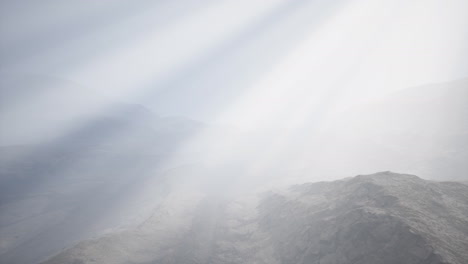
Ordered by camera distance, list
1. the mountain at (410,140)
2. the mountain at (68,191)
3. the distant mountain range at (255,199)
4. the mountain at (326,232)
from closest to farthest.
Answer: the mountain at (326,232) → the distant mountain range at (255,199) → the mountain at (68,191) → the mountain at (410,140)

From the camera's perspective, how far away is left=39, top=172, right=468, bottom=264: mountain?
18.0 metres

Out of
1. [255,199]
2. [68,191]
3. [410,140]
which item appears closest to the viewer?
[255,199]

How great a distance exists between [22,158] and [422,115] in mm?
215492

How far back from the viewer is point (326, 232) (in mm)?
24516

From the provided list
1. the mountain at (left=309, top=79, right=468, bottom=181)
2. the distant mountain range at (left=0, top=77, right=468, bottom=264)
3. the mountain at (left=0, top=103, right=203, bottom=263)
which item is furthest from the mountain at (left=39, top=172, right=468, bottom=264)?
the mountain at (left=309, top=79, right=468, bottom=181)

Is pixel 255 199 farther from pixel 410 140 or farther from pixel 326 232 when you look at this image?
pixel 410 140

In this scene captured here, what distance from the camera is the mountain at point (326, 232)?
18.0 m

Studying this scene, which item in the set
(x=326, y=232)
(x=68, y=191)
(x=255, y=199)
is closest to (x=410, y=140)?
(x=255, y=199)

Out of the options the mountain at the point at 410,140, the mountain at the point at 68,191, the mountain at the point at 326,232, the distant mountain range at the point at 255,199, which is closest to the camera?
the mountain at the point at 326,232

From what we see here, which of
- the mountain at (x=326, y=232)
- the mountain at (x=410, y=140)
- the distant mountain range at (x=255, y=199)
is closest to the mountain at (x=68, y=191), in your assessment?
the distant mountain range at (x=255, y=199)

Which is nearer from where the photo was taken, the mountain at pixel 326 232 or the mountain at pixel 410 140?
the mountain at pixel 326 232

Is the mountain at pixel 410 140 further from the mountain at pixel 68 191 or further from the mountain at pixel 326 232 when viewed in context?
the mountain at pixel 68 191

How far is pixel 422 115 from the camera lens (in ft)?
340

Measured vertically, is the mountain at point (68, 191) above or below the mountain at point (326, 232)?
above
